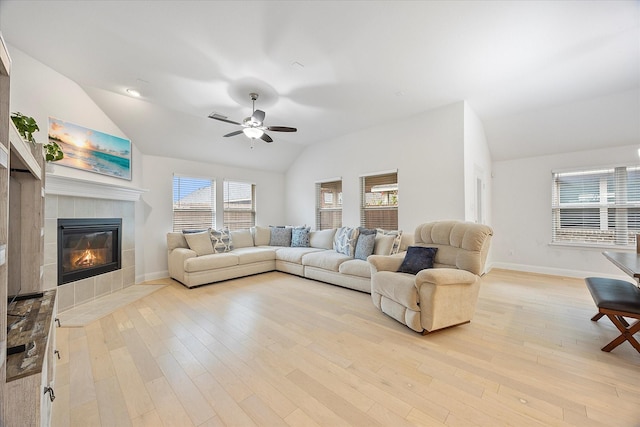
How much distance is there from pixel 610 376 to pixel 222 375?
2.89 meters

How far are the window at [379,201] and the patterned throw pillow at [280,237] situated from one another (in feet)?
5.81

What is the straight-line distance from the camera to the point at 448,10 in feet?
7.18

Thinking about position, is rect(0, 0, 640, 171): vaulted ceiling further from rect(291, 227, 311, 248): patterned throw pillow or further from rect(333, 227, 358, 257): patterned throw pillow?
rect(291, 227, 311, 248): patterned throw pillow

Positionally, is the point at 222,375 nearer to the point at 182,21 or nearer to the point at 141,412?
the point at 141,412

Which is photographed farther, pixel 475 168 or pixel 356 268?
pixel 475 168

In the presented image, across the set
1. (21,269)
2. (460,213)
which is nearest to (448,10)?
(460,213)

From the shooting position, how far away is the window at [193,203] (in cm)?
522

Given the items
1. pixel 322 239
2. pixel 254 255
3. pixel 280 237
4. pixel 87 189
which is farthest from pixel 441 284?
pixel 87 189

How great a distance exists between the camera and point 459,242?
292 cm

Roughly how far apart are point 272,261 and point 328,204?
1.95 m

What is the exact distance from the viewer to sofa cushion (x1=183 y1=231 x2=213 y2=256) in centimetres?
466

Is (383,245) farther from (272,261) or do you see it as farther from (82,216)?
(82,216)

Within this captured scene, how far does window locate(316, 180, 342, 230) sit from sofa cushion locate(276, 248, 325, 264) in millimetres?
1049

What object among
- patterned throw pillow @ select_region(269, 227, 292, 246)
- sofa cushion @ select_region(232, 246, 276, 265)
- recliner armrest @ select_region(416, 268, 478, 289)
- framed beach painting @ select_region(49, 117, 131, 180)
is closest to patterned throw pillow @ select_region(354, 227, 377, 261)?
recliner armrest @ select_region(416, 268, 478, 289)
